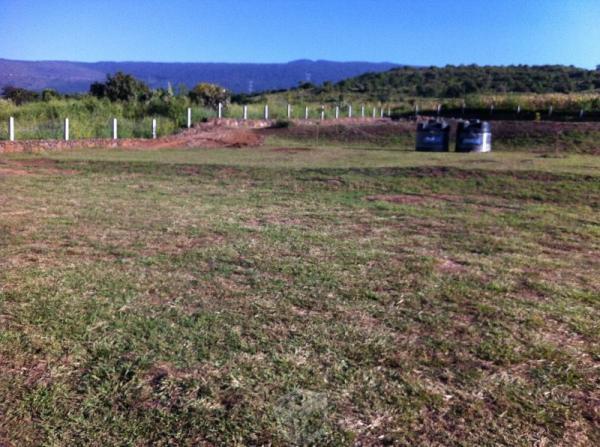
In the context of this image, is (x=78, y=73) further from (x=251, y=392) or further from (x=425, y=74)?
(x=251, y=392)

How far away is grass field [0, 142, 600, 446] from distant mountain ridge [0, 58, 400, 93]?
3470cm

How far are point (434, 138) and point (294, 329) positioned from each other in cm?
1952

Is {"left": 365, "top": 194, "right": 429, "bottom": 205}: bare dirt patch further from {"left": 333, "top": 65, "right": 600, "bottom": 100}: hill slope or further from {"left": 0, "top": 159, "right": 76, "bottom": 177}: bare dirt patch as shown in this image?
{"left": 333, "top": 65, "right": 600, "bottom": 100}: hill slope

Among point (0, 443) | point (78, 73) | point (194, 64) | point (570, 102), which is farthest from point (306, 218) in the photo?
point (194, 64)

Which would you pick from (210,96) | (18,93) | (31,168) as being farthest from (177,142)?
(18,93)

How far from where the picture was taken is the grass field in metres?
3.04

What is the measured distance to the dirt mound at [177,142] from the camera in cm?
2031

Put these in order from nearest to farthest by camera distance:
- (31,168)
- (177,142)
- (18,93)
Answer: (31,168) → (177,142) → (18,93)

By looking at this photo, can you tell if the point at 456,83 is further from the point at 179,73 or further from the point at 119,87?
the point at 119,87

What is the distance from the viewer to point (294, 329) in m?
4.16

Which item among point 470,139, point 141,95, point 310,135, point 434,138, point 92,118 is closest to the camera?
point 470,139

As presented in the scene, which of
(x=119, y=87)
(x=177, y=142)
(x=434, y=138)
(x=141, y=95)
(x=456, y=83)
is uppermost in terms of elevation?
(x=456, y=83)

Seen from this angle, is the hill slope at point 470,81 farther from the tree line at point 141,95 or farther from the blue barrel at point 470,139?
the blue barrel at point 470,139

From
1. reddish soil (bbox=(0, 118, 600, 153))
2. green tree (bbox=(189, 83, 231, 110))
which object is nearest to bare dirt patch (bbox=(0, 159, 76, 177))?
reddish soil (bbox=(0, 118, 600, 153))
